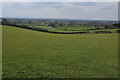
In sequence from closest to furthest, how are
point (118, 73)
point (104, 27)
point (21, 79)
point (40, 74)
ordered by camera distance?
point (21, 79) < point (40, 74) < point (118, 73) < point (104, 27)

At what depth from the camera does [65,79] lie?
21.3ft

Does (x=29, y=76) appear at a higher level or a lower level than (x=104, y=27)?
lower

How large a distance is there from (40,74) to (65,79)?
149 centimetres

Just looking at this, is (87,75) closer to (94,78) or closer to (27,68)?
(94,78)

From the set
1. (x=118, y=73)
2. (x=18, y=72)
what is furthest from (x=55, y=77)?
(x=118, y=73)

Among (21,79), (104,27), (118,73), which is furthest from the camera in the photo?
(104,27)

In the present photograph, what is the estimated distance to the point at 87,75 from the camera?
7113 millimetres

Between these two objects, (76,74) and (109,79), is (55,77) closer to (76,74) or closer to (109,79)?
(76,74)

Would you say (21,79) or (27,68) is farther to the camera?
(27,68)

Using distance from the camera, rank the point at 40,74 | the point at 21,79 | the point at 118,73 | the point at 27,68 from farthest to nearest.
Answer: the point at 27,68, the point at 118,73, the point at 40,74, the point at 21,79

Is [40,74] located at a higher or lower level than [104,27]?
lower

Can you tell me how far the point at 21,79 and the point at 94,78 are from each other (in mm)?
3735

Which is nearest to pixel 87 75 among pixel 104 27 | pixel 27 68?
pixel 27 68

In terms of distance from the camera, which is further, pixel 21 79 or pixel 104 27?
pixel 104 27
